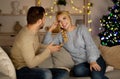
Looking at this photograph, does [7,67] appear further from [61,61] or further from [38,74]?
[61,61]

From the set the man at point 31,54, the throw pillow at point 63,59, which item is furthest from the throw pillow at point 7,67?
the throw pillow at point 63,59

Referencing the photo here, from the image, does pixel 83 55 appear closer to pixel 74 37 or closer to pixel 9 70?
pixel 74 37

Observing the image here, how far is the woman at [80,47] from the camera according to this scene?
3012mm

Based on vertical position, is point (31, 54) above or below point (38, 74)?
above

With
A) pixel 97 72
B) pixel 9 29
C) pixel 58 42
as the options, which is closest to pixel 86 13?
pixel 9 29

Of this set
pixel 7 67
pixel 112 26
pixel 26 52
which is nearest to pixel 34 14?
pixel 26 52

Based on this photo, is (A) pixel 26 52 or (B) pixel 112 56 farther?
(B) pixel 112 56

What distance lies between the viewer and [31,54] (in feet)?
8.52

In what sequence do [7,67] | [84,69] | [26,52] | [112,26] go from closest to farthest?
[26,52] < [7,67] < [84,69] < [112,26]

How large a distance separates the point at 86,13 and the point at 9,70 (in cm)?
368

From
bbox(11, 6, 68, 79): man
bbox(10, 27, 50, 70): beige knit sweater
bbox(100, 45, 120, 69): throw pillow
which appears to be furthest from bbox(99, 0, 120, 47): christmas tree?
bbox(10, 27, 50, 70): beige knit sweater

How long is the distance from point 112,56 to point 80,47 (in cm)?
63

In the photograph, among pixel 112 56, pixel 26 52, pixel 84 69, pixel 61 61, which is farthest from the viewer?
pixel 112 56

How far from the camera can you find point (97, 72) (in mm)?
2908
